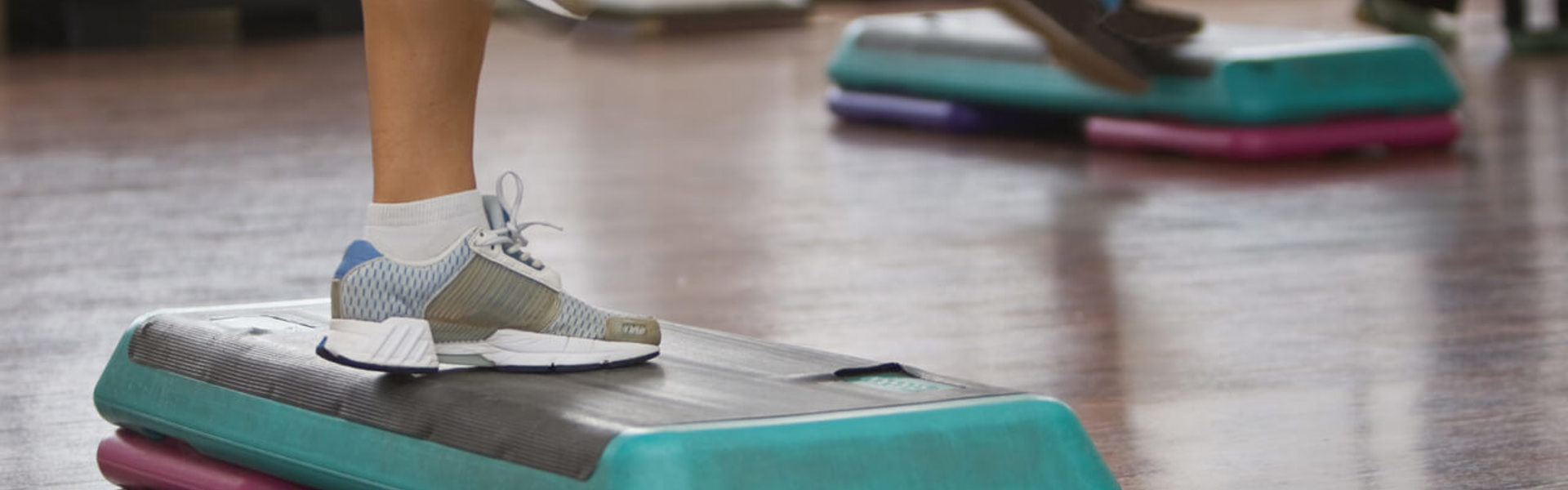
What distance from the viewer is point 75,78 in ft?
20.7

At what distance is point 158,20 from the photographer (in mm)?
8195

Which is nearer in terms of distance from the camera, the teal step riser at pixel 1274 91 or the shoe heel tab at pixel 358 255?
the shoe heel tab at pixel 358 255

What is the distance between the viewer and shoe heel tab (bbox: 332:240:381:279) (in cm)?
163

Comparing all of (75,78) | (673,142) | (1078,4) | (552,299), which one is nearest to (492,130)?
(673,142)

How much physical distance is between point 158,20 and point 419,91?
272 inches

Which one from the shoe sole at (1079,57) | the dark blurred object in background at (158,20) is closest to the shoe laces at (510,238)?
the shoe sole at (1079,57)

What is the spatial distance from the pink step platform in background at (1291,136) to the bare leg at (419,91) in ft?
8.59

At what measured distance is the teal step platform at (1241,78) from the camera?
4.01 metres

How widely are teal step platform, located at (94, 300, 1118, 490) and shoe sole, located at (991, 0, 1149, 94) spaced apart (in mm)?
1932

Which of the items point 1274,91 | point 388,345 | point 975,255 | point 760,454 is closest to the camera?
point 760,454

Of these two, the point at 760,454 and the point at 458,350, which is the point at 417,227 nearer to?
the point at 458,350

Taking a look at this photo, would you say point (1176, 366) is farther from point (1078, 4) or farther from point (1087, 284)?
point (1078, 4)

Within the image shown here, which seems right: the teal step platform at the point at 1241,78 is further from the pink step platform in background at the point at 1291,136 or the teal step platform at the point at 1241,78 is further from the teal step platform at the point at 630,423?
the teal step platform at the point at 630,423

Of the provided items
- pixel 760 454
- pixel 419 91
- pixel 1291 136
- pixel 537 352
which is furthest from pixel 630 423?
pixel 1291 136
